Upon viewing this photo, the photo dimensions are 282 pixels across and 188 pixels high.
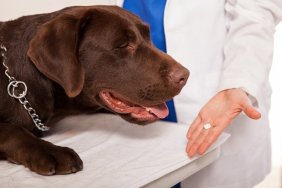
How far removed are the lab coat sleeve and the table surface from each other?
18 centimetres

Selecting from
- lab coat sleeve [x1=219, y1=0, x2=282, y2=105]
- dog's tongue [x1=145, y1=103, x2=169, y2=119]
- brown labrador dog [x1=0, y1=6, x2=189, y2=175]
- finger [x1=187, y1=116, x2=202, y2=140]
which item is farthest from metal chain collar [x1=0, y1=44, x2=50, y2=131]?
lab coat sleeve [x1=219, y1=0, x2=282, y2=105]

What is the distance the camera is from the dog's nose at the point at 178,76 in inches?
41.5

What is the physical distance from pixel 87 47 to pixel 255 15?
55 centimetres

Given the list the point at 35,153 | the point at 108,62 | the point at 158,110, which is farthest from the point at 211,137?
the point at 35,153

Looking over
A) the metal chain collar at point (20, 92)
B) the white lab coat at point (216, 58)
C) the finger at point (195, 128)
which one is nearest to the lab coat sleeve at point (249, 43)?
the white lab coat at point (216, 58)

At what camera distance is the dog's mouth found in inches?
43.7

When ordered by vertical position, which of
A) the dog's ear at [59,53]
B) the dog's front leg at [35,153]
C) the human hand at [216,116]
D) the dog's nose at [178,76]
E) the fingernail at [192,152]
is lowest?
the fingernail at [192,152]

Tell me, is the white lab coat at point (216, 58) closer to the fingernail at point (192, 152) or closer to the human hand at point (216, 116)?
the human hand at point (216, 116)

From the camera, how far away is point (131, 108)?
44.1 inches

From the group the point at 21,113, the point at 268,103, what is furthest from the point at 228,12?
the point at 21,113

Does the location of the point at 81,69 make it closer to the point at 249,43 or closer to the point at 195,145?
the point at 195,145

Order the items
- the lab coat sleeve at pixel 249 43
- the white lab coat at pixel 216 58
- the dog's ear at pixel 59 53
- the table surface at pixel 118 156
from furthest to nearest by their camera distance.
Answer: the white lab coat at pixel 216 58, the lab coat sleeve at pixel 249 43, the dog's ear at pixel 59 53, the table surface at pixel 118 156

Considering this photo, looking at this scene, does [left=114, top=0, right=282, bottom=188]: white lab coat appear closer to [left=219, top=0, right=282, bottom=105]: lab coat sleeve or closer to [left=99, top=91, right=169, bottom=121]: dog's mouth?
[left=219, top=0, right=282, bottom=105]: lab coat sleeve

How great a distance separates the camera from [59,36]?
1.03m
